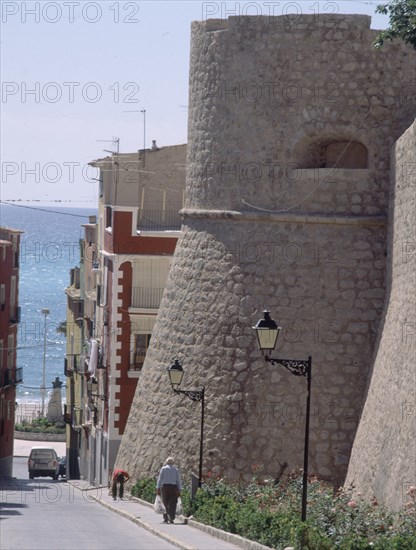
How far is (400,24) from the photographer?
78.2 ft

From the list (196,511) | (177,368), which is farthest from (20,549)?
(177,368)

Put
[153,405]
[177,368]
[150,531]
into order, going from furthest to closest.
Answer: [153,405] → [177,368] → [150,531]

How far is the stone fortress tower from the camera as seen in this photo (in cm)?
2441

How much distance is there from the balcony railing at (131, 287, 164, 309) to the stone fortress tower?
13008mm

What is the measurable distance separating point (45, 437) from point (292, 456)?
4998 cm

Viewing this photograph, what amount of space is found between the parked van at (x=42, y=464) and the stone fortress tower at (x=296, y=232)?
28.3 m

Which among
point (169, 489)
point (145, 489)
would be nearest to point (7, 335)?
point (145, 489)

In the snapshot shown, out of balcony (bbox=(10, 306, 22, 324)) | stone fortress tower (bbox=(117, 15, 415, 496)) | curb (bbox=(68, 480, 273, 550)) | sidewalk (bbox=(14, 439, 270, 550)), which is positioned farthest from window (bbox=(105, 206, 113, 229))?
curb (bbox=(68, 480, 273, 550))

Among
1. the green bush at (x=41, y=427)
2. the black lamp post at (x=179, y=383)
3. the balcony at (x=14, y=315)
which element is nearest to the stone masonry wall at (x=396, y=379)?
the black lamp post at (x=179, y=383)

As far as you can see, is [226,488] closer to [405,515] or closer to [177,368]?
[177,368]

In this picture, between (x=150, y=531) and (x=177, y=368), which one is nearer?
(x=150, y=531)

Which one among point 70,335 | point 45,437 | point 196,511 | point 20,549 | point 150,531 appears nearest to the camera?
point 20,549

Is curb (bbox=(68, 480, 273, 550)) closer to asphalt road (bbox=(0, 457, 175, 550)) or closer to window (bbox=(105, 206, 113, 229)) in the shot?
asphalt road (bbox=(0, 457, 175, 550))

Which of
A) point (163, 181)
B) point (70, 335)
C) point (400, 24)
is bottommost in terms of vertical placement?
point (70, 335)
